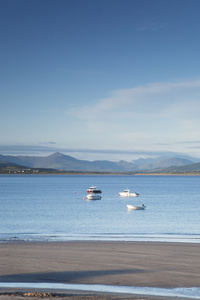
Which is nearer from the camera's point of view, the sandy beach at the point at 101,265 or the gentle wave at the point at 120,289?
the gentle wave at the point at 120,289

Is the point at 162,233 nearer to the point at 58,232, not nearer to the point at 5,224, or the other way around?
the point at 58,232

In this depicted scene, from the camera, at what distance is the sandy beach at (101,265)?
66.5 feet

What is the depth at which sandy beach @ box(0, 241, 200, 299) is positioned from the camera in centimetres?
2028

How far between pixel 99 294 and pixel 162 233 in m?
27.1

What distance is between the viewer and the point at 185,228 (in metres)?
49.1

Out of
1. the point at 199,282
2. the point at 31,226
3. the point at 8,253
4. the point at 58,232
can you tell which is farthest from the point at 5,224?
the point at 199,282

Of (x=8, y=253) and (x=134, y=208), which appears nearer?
(x=8, y=253)

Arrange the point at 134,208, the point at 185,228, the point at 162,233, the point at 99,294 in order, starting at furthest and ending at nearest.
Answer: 1. the point at 134,208
2. the point at 185,228
3. the point at 162,233
4. the point at 99,294

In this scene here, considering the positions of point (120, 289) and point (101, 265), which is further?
point (101, 265)

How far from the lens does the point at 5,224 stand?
52969 millimetres

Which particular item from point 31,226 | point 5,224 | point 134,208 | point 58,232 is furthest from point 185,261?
point 134,208

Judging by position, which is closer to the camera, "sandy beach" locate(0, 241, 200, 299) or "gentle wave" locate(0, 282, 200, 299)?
"gentle wave" locate(0, 282, 200, 299)

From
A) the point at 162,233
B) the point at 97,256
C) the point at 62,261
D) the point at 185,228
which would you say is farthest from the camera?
the point at 185,228

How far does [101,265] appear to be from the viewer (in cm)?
2389
